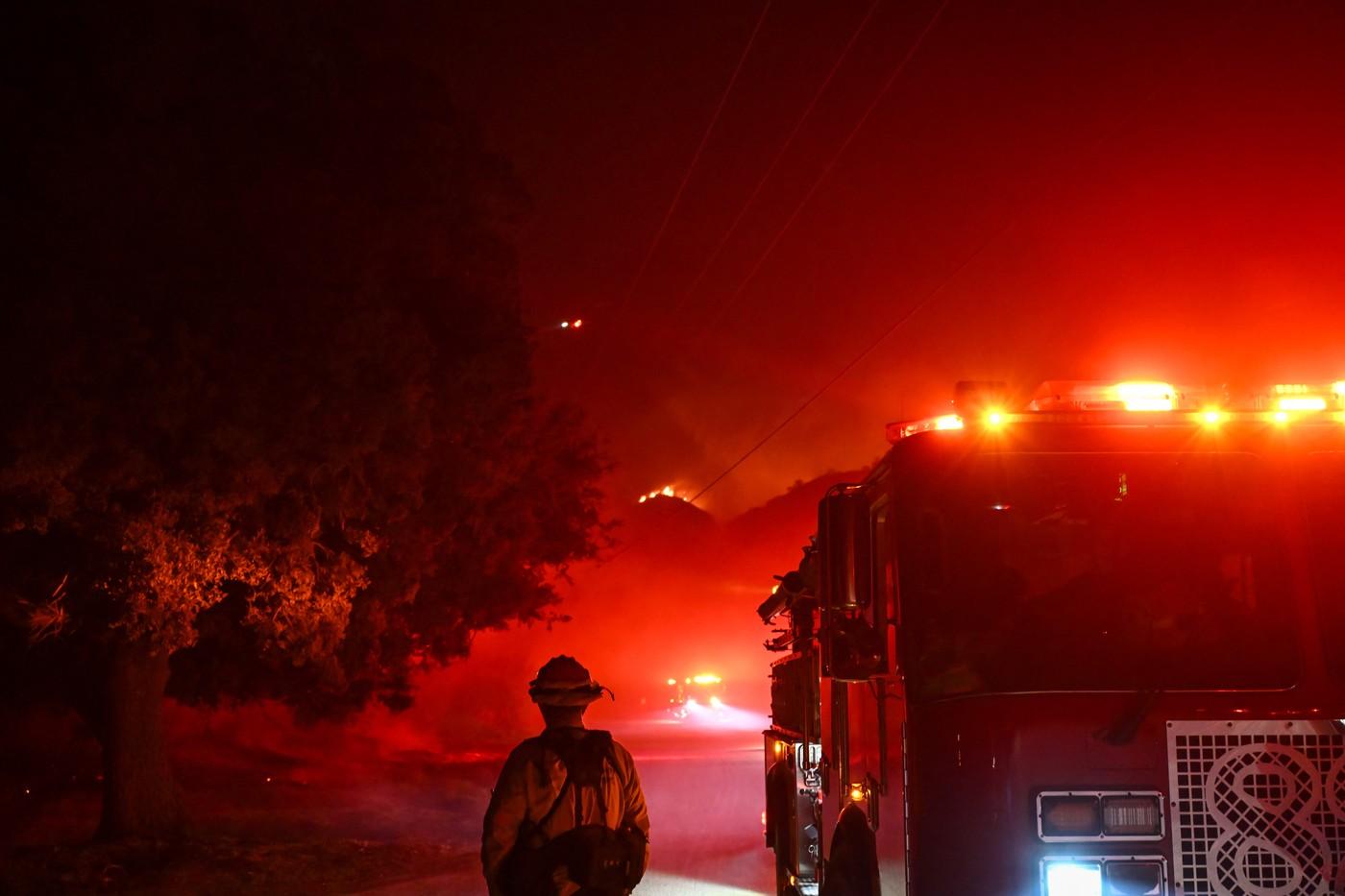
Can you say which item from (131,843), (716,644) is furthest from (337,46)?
(716,644)

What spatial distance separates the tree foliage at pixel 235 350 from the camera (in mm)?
12953

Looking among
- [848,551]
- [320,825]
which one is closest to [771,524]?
[320,825]

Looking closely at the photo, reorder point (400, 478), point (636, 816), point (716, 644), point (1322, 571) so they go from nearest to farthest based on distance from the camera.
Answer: point (1322, 571)
point (636, 816)
point (400, 478)
point (716, 644)

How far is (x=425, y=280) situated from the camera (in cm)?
1688

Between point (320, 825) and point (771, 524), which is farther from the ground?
point (771, 524)

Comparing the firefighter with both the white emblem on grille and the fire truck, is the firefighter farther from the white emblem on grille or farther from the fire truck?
the white emblem on grille

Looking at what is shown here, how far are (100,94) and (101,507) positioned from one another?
14.6 feet

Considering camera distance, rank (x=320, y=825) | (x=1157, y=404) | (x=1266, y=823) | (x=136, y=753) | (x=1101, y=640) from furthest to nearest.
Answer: (x=320, y=825), (x=136, y=753), (x=1157, y=404), (x=1101, y=640), (x=1266, y=823)

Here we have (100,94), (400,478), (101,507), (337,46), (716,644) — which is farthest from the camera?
(716,644)

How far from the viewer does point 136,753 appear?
51.8ft

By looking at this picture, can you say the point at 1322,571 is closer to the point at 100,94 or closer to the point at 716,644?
the point at 100,94

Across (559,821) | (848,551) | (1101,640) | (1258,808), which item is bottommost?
(559,821)

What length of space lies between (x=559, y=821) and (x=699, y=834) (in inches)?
523

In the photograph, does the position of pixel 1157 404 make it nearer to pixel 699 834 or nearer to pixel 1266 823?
pixel 1266 823
